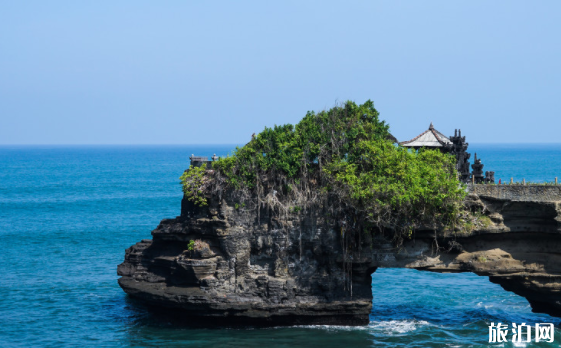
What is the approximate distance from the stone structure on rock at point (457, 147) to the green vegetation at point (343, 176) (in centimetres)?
210

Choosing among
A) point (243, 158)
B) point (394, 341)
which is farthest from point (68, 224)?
point (394, 341)

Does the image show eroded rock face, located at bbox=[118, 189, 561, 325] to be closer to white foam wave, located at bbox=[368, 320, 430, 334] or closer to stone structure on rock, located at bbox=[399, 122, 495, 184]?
white foam wave, located at bbox=[368, 320, 430, 334]

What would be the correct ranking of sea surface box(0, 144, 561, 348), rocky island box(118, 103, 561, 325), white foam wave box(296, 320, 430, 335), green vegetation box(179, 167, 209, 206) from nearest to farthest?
rocky island box(118, 103, 561, 325)
sea surface box(0, 144, 561, 348)
white foam wave box(296, 320, 430, 335)
green vegetation box(179, 167, 209, 206)

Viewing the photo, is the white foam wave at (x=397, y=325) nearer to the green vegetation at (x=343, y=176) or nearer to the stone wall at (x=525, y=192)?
the green vegetation at (x=343, y=176)

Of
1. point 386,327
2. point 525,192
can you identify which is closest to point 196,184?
point 386,327

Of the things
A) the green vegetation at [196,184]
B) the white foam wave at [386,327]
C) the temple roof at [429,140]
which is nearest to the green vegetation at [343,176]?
the green vegetation at [196,184]

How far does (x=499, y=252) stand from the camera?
89.2 feet

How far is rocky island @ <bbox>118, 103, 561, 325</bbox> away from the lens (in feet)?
87.3

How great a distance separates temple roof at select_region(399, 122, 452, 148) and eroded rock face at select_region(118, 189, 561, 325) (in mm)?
4383

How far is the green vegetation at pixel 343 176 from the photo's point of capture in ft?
86.0

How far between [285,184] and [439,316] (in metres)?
9.62

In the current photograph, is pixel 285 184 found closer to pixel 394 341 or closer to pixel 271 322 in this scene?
pixel 271 322

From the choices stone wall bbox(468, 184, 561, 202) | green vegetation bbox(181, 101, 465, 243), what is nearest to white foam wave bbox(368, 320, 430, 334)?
green vegetation bbox(181, 101, 465, 243)

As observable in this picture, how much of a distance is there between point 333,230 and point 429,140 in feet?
22.7
